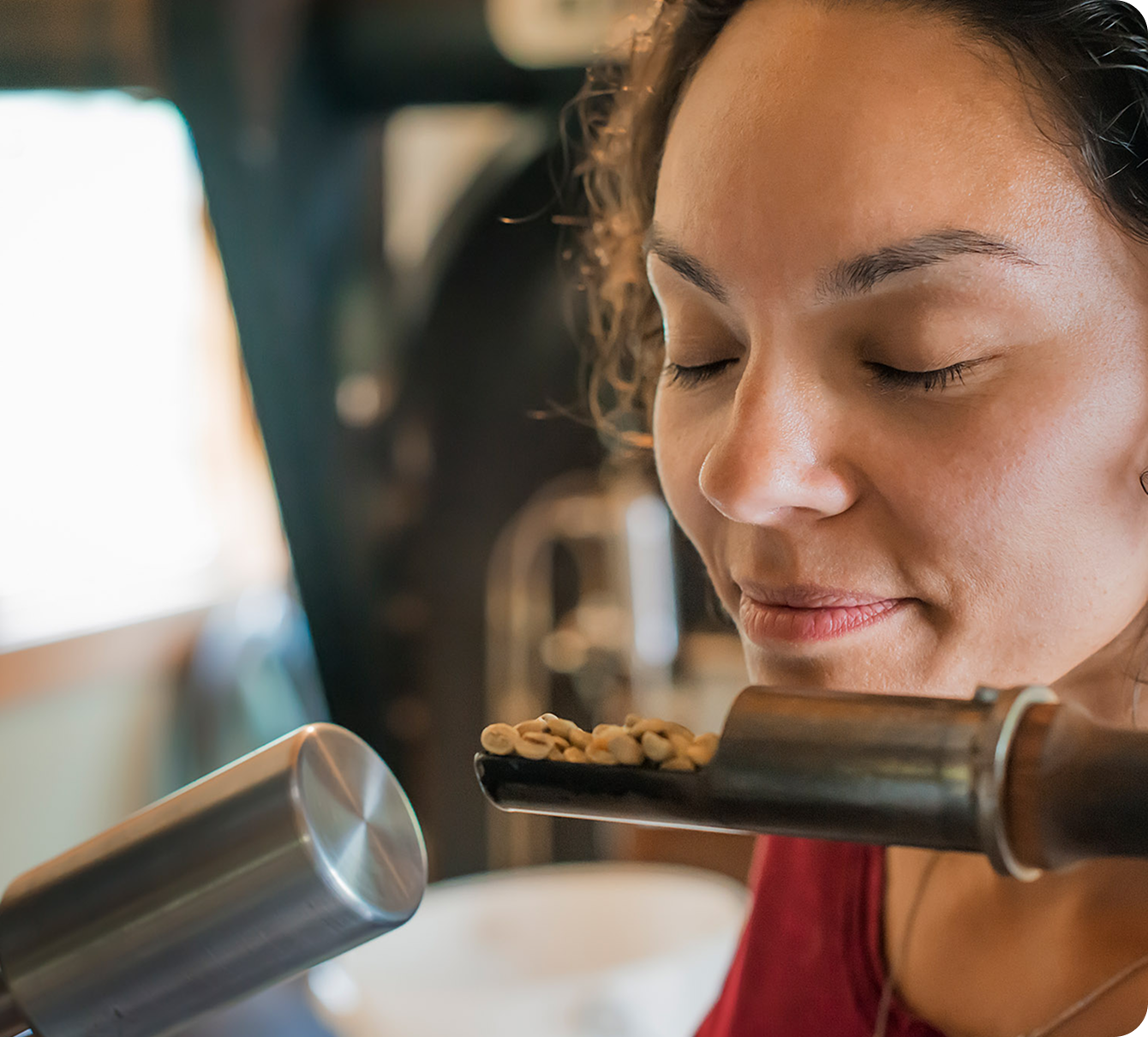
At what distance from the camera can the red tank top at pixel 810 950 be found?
699 mm

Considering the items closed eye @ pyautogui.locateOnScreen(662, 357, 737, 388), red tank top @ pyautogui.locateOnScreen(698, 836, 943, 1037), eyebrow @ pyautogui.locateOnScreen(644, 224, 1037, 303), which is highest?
eyebrow @ pyautogui.locateOnScreen(644, 224, 1037, 303)

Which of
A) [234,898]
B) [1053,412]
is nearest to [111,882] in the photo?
[234,898]

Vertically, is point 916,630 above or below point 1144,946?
above

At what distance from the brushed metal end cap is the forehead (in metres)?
0.25

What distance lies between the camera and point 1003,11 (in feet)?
1.68

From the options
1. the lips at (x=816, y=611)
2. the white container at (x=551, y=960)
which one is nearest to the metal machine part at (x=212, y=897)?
the lips at (x=816, y=611)

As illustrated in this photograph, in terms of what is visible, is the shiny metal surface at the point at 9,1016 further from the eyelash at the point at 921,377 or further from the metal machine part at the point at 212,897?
the eyelash at the point at 921,377

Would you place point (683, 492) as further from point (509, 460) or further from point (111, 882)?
point (509, 460)

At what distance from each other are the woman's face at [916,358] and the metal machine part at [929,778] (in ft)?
0.58

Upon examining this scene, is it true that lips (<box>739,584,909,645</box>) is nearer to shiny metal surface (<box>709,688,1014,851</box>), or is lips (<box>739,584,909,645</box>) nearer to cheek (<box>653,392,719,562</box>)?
cheek (<box>653,392,719,562</box>)

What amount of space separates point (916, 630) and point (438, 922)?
933 mm

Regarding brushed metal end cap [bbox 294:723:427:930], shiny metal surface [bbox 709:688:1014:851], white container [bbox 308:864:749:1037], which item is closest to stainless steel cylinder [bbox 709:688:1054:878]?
shiny metal surface [bbox 709:688:1014:851]

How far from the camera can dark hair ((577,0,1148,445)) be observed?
0.51m

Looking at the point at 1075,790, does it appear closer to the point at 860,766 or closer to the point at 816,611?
the point at 860,766
